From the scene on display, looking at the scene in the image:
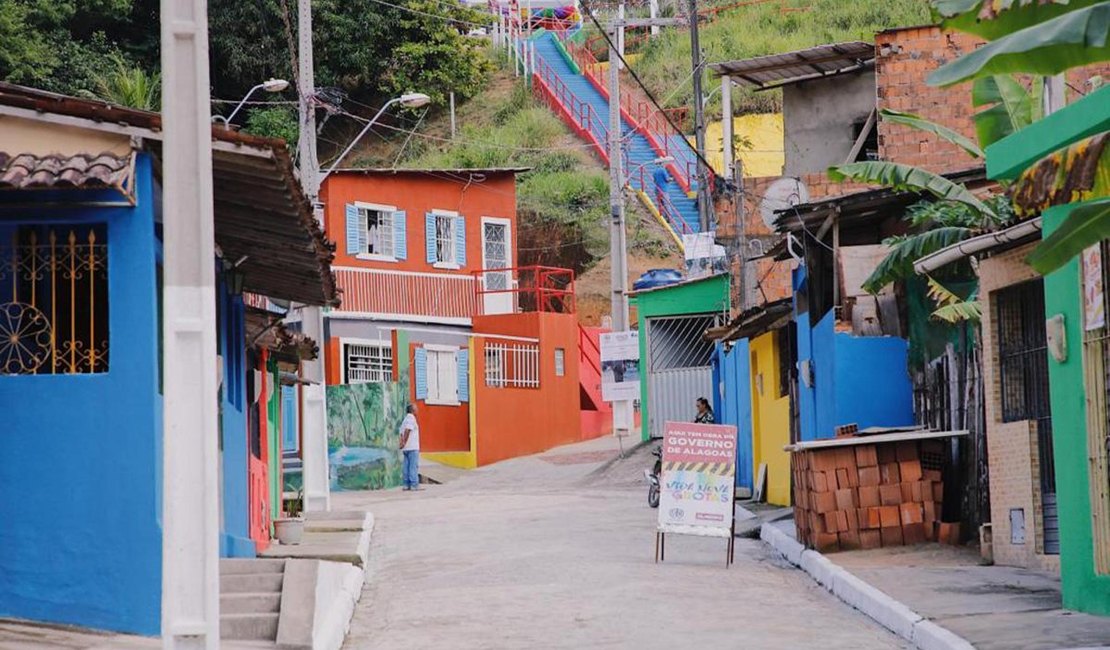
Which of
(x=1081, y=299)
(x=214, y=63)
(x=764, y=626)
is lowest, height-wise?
(x=764, y=626)

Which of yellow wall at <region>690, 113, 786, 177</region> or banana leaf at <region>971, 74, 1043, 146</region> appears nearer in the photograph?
banana leaf at <region>971, 74, 1043, 146</region>

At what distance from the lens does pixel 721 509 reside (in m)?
20.3

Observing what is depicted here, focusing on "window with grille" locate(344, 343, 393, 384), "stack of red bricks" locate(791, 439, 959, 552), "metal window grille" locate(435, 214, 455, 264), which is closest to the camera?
"stack of red bricks" locate(791, 439, 959, 552)

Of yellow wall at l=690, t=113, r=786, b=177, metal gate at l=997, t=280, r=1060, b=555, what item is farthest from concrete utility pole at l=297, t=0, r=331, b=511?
yellow wall at l=690, t=113, r=786, b=177

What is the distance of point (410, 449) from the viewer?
3575 cm

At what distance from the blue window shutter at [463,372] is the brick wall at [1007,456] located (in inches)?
1050

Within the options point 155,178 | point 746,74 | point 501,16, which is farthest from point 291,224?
point 501,16

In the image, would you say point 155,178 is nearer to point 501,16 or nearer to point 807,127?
point 807,127

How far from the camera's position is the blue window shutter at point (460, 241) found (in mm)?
48250

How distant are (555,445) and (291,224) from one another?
29.6 meters

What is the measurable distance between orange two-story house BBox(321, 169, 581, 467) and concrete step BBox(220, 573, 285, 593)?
1041 inches

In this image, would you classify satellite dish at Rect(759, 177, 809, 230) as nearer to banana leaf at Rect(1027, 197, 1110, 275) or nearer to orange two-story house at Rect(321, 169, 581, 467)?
orange two-story house at Rect(321, 169, 581, 467)

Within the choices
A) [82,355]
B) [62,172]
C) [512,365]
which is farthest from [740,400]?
[62,172]

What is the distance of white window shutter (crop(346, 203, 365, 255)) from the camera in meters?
45.5
